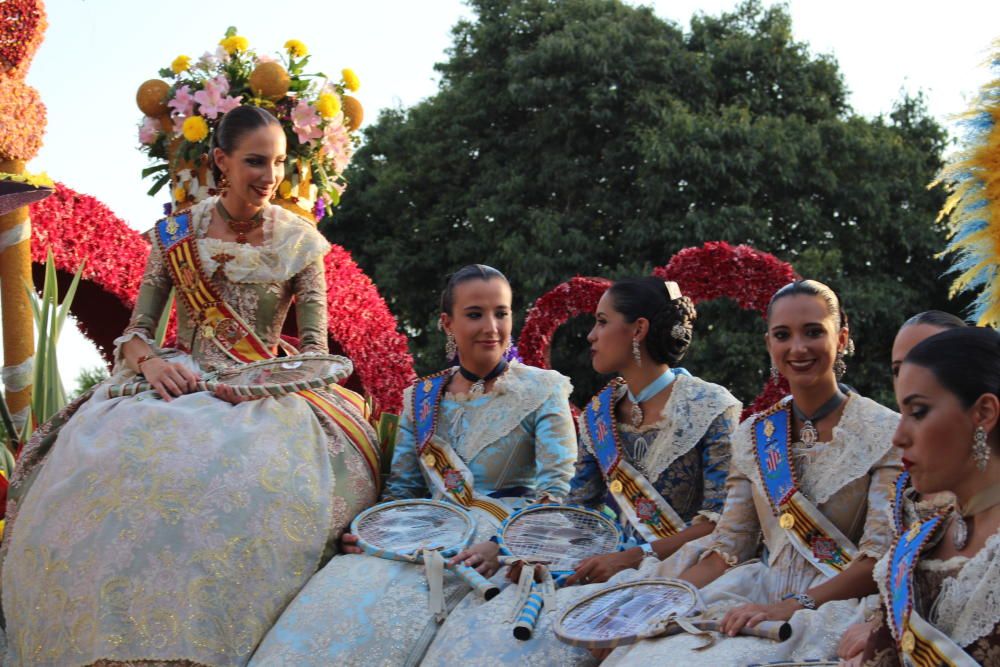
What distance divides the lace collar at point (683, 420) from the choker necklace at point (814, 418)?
482mm

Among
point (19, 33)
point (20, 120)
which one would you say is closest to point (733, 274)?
point (20, 120)

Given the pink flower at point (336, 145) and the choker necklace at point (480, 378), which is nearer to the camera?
the choker necklace at point (480, 378)

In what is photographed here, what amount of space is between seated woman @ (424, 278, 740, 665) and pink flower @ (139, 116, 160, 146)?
3525 mm

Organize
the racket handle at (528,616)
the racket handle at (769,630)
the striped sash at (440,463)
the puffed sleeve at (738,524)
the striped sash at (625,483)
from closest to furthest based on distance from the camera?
the racket handle at (769,630) < the racket handle at (528,616) < the puffed sleeve at (738,524) < the striped sash at (625,483) < the striped sash at (440,463)

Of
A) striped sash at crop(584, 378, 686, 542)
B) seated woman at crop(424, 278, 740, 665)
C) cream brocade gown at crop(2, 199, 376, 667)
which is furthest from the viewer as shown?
striped sash at crop(584, 378, 686, 542)

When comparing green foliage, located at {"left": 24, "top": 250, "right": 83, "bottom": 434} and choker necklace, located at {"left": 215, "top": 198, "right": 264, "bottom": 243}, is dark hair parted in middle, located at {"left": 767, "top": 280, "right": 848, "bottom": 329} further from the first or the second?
green foliage, located at {"left": 24, "top": 250, "right": 83, "bottom": 434}

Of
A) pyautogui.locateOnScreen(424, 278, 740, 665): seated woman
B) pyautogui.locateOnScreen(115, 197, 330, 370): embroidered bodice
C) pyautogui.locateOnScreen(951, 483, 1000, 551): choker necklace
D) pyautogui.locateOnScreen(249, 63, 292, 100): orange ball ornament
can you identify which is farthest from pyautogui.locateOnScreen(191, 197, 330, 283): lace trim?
pyautogui.locateOnScreen(951, 483, 1000, 551): choker necklace

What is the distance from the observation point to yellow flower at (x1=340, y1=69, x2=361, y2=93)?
7.21 meters

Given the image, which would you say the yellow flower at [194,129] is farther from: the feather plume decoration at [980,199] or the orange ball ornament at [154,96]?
the feather plume decoration at [980,199]

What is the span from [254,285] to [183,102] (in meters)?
2.11

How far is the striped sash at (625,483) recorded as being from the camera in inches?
166

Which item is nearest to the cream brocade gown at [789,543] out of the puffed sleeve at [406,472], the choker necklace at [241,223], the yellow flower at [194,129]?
the puffed sleeve at [406,472]

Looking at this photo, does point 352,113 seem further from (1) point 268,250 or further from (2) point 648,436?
(2) point 648,436

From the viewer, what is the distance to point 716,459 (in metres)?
4.24
